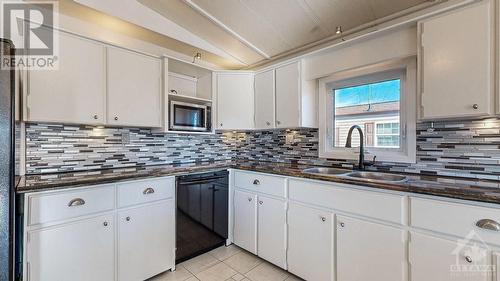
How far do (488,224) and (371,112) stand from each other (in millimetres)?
1243

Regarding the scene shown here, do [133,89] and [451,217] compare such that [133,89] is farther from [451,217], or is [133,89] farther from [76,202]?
[451,217]

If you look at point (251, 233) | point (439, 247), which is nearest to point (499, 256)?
point (439, 247)

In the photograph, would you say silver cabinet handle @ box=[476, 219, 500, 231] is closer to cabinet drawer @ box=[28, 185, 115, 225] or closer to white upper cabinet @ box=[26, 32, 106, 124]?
cabinet drawer @ box=[28, 185, 115, 225]

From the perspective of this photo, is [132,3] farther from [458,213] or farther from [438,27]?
[458,213]

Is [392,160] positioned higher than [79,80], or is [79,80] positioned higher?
[79,80]

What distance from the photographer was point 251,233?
2.23 m

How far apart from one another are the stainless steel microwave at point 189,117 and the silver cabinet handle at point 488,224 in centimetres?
231

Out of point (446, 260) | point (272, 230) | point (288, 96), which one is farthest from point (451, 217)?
point (288, 96)

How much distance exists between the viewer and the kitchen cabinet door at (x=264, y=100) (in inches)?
99.1

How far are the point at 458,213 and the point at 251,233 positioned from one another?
5.34ft

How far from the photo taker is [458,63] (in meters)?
1.40

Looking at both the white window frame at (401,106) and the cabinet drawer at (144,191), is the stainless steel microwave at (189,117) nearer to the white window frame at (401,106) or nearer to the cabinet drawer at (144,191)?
the cabinet drawer at (144,191)
